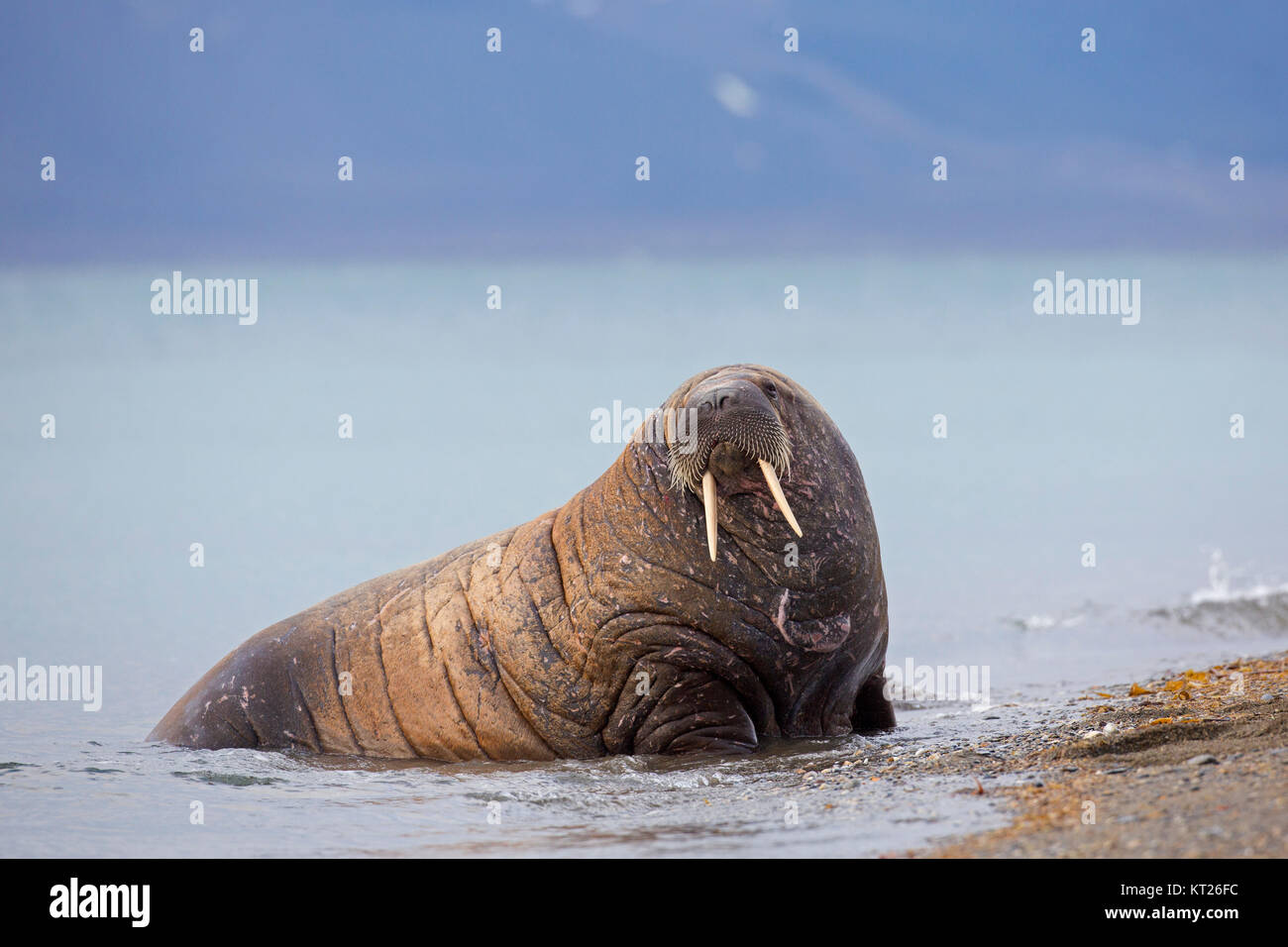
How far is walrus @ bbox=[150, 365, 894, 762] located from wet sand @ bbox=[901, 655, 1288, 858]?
1.12 meters

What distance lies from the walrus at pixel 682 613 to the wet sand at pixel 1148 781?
1.12 meters

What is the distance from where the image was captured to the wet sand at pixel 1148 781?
152 inches

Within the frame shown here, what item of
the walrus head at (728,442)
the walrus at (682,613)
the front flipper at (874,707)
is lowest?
the front flipper at (874,707)

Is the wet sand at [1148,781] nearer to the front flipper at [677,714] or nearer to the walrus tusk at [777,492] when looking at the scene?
the front flipper at [677,714]

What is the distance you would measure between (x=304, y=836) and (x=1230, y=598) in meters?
12.2

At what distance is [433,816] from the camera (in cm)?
595

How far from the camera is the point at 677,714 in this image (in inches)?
277

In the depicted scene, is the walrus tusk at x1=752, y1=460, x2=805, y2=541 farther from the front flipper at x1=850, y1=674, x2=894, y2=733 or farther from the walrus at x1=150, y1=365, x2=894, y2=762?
the front flipper at x1=850, y1=674, x2=894, y2=733

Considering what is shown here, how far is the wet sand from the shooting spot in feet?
12.7

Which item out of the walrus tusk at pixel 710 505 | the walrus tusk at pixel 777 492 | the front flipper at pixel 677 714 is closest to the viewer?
the walrus tusk at pixel 777 492

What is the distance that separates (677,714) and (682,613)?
530 millimetres

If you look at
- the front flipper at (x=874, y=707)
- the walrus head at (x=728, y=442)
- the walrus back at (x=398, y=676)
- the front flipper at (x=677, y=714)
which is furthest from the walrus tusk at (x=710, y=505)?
the front flipper at (x=874, y=707)

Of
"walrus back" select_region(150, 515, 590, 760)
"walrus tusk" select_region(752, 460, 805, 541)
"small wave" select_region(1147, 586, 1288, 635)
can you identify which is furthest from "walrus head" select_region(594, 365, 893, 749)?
"small wave" select_region(1147, 586, 1288, 635)
